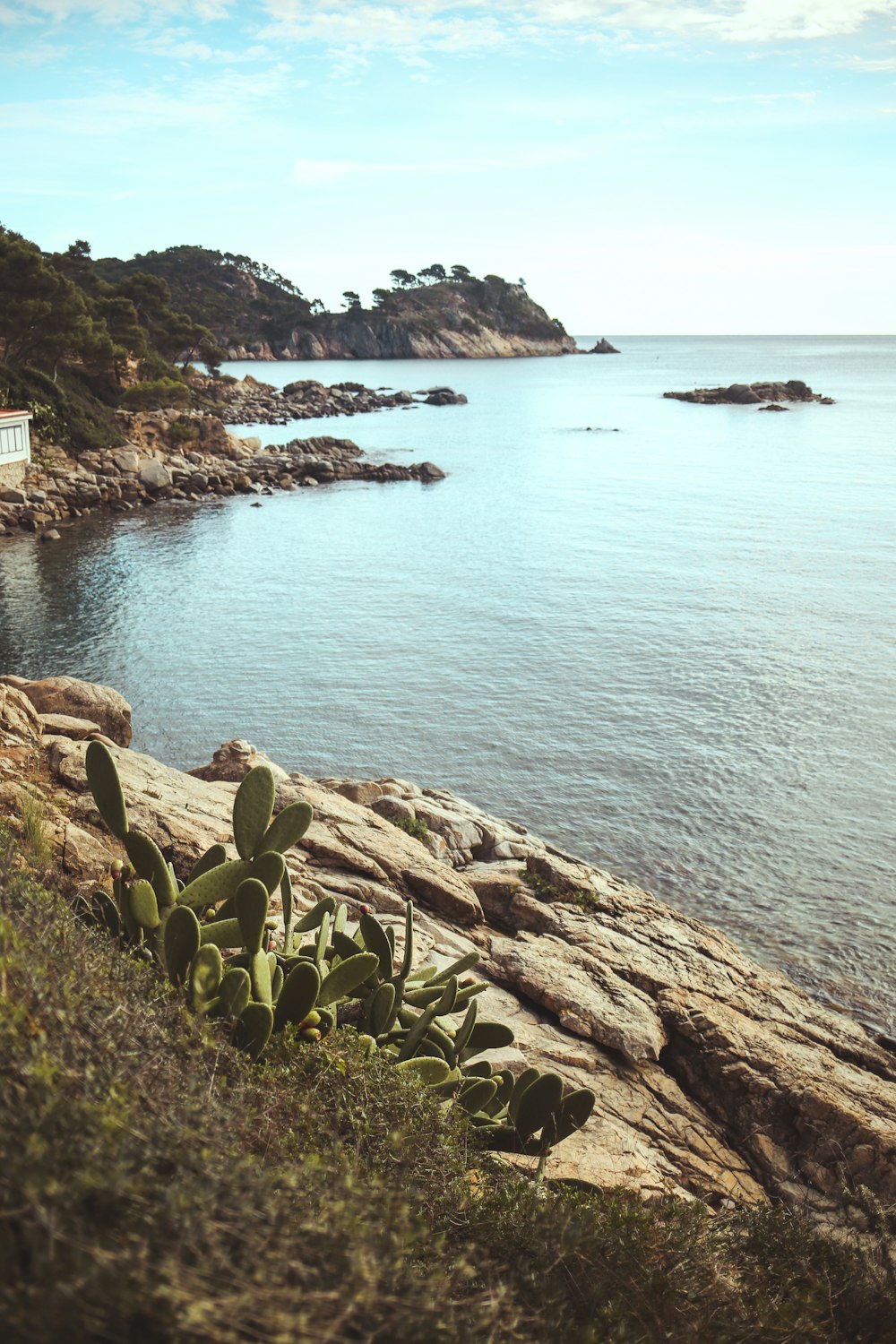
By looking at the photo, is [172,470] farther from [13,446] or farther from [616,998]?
[616,998]

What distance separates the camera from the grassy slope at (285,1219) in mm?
2701

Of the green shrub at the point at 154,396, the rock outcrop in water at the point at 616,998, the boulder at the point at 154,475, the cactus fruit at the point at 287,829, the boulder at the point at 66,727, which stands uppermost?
the green shrub at the point at 154,396

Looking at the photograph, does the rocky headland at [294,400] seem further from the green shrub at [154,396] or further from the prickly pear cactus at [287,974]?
the prickly pear cactus at [287,974]

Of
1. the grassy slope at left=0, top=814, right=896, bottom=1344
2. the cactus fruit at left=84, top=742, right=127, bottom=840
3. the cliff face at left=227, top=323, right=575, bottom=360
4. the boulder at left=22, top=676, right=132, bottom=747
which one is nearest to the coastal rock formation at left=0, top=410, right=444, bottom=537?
the boulder at left=22, top=676, right=132, bottom=747

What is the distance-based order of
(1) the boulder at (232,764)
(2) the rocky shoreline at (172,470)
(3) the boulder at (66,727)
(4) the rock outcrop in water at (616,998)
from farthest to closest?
(2) the rocky shoreline at (172,470), (1) the boulder at (232,764), (3) the boulder at (66,727), (4) the rock outcrop in water at (616,998)

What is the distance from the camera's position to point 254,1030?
16.8 ft

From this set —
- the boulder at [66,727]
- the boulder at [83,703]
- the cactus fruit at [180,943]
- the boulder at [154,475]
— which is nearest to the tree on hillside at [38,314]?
the boulder at [154,475]

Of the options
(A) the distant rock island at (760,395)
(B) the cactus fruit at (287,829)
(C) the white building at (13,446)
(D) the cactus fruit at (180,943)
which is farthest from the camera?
(A) the distant rock island at (760,395)

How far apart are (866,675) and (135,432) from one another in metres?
42.9

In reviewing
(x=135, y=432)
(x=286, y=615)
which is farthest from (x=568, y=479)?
(x=286, y=615)

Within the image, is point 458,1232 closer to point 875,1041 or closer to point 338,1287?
point 338,1287

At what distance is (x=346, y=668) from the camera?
25438mm

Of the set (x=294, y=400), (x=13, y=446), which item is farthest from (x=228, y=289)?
(x=13, y=446)

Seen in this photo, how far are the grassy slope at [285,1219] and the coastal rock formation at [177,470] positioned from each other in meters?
37.6
